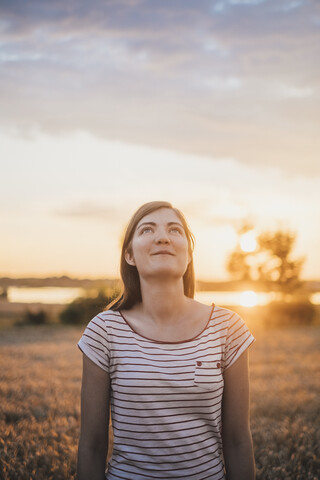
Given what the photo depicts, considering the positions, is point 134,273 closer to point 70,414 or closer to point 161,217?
point 161,217

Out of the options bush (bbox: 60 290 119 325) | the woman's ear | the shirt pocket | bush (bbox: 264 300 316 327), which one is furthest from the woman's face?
bush (bbox: 264 300 316 327)

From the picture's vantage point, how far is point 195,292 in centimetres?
356

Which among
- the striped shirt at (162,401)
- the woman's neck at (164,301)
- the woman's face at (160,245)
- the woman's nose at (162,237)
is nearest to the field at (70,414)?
the striped shirt at (162,401)

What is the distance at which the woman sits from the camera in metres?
2.72

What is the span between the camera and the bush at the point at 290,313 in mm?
22734

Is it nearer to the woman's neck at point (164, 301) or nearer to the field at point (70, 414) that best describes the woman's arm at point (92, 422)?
the woman's neck at point (164, 301)

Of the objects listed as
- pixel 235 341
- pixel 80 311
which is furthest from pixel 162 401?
pixel 80 311

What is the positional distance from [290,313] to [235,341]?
21541 mm

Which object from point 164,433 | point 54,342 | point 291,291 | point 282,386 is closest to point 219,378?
point 164,433

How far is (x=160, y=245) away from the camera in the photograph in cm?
298

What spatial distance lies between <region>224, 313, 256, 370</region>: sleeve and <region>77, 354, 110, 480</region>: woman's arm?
0.85 meters

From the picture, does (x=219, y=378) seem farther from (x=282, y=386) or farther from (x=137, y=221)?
(x=282, y=386)

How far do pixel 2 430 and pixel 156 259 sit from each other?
117 inches

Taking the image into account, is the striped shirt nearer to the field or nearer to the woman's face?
the woman's face
